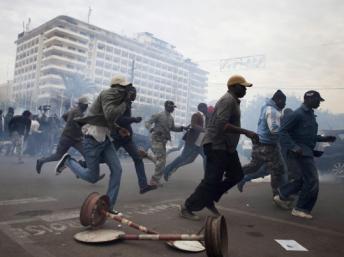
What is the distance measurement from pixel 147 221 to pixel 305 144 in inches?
99.4

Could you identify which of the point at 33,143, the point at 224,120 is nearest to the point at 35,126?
the point at 33,143

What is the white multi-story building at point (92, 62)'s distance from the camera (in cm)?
10212

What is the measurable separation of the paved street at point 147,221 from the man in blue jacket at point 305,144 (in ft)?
0.91

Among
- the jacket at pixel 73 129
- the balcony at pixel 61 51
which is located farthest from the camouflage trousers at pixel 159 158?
the balcony at pixel 61 51

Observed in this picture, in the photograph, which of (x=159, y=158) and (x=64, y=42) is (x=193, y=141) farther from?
(x=64, y=42)

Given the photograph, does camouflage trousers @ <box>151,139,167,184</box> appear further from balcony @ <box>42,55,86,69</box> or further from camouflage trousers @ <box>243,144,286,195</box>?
balcony @ <box>42,55,86,69</box>

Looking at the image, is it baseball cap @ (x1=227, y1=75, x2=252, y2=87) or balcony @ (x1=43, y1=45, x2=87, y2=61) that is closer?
baseball cap @ (x1=227, y1=75, x2=252, y2=87)

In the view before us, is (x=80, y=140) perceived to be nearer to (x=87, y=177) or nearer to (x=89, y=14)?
(x=87, y=177)

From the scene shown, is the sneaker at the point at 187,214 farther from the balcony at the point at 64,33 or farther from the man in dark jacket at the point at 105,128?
the balcony at the point at 64,33

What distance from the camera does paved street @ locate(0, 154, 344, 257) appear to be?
333 centimetres

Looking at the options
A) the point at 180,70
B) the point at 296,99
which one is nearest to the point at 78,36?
the point at 180,70

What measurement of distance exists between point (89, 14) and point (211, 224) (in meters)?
118

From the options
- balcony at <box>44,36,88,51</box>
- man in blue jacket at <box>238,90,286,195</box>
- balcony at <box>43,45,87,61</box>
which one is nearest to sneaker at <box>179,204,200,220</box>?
man in blue jacket at <box>238,90,286,195</box>

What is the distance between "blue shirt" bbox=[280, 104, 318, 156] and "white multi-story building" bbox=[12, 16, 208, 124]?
9059cm
